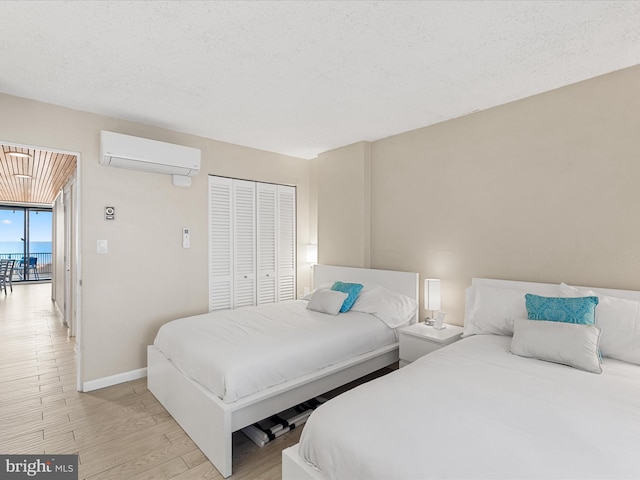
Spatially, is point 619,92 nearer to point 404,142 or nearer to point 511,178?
point 511,178

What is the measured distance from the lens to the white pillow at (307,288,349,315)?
3.23 metres

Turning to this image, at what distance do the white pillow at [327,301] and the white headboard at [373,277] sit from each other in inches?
22.5

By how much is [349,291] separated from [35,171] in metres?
4.94

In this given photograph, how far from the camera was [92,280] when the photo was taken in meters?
3.12

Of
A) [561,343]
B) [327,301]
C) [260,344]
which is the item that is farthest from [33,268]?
[561,343]

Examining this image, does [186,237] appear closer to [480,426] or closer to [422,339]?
[422,339]

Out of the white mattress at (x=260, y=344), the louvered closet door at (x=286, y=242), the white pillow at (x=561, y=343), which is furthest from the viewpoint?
the louvered closet door at (x=286, y=242)

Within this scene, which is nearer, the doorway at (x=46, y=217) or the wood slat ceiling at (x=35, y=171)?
the doorway at (x=46, y=217)

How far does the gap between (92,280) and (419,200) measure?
3308 mm

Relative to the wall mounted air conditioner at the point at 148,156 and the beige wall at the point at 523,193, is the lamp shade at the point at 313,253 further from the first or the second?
the wall mounted air conditioner at the point at 148,156

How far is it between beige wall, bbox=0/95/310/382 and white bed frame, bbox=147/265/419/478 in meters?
0.55

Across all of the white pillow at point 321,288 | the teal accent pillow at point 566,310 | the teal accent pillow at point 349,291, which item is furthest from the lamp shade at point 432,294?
the white pillow at point 321,288

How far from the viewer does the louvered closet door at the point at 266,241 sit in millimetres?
4348

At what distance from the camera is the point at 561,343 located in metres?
1.96
